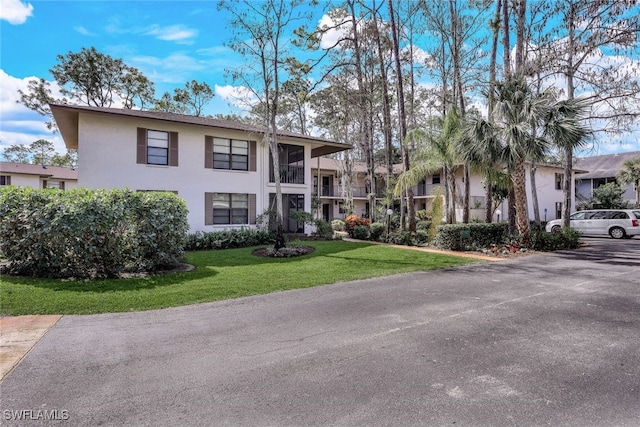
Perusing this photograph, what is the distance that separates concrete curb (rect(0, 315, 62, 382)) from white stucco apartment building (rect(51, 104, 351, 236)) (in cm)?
1011

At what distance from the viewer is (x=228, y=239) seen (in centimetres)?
1548

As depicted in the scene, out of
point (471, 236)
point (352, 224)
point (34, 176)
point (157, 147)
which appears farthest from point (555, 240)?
point (34, 176)

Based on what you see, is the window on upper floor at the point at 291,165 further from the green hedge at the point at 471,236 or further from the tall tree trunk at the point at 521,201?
the tall tree trunk at the point at 521,201

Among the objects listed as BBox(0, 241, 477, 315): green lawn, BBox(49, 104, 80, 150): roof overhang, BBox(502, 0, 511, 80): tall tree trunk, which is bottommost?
BBox(0, 241, 477, 315): green lawn

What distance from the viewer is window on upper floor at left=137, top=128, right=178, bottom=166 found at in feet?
51.3

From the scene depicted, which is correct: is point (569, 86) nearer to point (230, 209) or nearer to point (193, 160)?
point (230, 209)

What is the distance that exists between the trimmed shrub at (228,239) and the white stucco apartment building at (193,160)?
4.24ft

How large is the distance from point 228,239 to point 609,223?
21156mm

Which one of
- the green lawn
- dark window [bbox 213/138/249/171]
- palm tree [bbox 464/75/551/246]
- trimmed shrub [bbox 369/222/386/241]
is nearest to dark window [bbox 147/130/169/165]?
dark window [bbox 213/138/249/171]

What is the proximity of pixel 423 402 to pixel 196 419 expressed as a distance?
1.99 metres

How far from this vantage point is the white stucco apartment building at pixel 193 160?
14781mm

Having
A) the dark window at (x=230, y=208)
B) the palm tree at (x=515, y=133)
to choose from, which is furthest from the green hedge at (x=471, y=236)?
the dark window at (x=230, y=208)

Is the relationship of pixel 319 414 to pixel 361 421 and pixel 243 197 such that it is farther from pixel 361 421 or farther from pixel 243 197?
pixel 243 197

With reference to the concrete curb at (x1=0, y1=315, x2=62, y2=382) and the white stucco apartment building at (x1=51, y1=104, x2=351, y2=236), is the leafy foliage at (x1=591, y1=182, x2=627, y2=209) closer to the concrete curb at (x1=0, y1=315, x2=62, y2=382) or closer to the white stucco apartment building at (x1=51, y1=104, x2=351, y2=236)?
the white stucco apartment building at (x1=51, y1=104, x2=351, y2=236)
